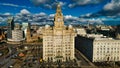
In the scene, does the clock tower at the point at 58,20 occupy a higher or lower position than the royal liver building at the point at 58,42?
higher

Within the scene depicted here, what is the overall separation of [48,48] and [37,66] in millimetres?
20534

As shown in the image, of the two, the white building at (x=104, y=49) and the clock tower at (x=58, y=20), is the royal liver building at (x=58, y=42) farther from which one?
the white building at (x=104, y=49)

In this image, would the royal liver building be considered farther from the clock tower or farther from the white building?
the white building

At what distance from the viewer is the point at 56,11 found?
147125 millimetres

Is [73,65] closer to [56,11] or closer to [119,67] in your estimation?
[119,67]

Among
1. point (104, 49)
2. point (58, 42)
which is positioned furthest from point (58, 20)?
point (104, 49)

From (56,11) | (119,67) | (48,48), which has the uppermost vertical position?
(56,11)

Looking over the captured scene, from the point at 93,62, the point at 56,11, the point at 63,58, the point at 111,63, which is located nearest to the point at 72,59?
the point at 63,58

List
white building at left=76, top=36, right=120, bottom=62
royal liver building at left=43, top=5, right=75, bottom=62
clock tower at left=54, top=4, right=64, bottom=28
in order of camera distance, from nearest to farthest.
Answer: white building at left=76, top=36, right=120, bottom=62 < royal liver building at left=43, top=5, right=75, bottom=62 < clock tower at left=54, top=4, right=64, bottom=28

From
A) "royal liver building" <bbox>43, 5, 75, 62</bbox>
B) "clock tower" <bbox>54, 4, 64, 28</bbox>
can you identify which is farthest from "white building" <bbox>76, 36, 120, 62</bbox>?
"clock tower" <bbox>54, 4, 64, 28</bbox>

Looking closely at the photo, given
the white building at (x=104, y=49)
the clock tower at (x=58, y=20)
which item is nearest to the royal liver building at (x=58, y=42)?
the clock tower at (x=58, y=20)

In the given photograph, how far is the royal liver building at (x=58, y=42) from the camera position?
142 meters

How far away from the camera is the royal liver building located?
142 metres

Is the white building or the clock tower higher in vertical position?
the clock tower
